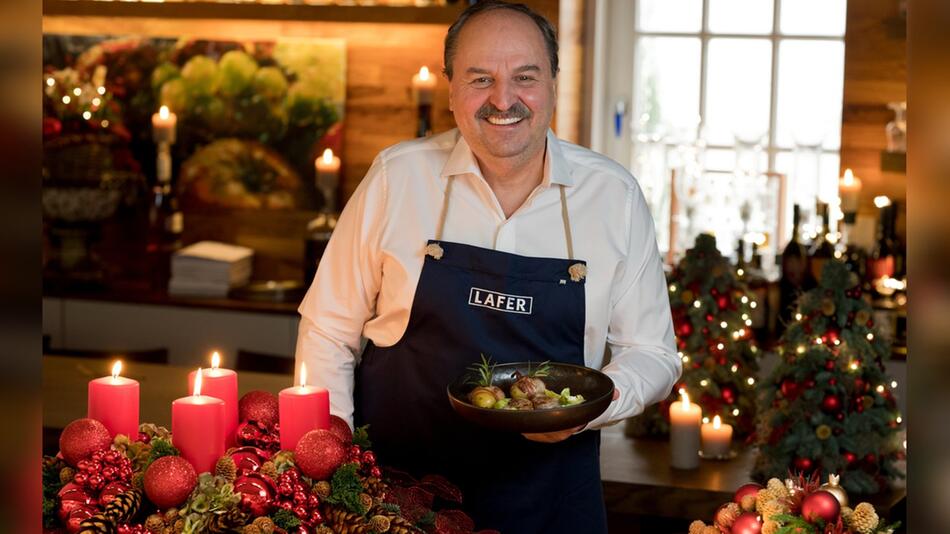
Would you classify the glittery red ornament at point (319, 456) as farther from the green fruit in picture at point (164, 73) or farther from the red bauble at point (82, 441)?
the green fruit in picture at point (164, 73)

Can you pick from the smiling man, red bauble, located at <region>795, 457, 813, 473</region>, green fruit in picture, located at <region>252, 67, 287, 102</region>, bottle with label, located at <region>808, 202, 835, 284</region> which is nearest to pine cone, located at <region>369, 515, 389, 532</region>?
the smiling man

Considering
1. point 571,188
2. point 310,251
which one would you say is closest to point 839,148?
point 310,251

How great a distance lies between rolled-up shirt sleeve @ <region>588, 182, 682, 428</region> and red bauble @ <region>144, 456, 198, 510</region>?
82 cm

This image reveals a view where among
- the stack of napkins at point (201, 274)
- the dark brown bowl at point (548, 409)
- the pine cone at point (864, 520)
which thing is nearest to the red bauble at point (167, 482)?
the dark brown bowl at point (548, 409)

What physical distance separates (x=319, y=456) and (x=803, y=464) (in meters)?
1.32

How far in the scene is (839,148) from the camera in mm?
3908

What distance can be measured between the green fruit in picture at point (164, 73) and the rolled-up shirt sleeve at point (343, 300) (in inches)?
95.2

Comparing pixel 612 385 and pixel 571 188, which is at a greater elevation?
pixel 571 188

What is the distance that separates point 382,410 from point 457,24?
604 mm

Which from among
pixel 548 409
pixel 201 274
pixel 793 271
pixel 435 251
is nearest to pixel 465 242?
pixel 435 251

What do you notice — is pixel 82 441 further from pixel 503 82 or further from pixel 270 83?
pixel 270 83

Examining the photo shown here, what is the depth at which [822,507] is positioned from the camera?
1.21 meters

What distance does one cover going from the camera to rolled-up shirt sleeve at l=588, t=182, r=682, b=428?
185cm

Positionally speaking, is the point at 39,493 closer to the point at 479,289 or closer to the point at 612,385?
the point at 612,385
